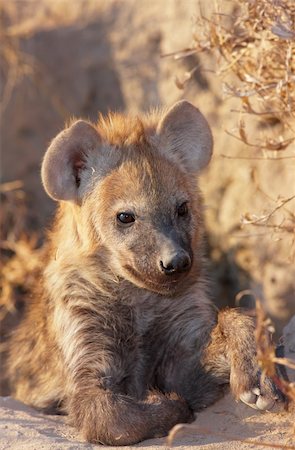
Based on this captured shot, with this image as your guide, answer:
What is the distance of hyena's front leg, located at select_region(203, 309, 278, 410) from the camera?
2758 millimetres

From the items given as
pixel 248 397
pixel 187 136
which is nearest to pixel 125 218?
pixel 187 136

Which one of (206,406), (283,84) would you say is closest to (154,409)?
(206,406)

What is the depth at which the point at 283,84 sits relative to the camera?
10.5 ft

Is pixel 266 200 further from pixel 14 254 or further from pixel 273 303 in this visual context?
pixel 14 254

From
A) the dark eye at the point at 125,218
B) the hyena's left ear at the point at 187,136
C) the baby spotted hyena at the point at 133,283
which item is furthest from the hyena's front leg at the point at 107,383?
the hyena's left ear at the point at 187,136

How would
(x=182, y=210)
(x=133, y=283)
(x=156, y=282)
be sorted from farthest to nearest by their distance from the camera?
1. (x=133, y=283)
2. (x=182, y=210)
3. (x=156, y=282)

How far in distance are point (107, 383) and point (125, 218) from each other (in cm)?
58

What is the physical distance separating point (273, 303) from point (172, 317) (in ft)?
3.35

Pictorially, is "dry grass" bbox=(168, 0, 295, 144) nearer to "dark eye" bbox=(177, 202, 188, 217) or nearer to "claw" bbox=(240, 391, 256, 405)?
"dark eye" bbox=(177, 202, 188, 217)

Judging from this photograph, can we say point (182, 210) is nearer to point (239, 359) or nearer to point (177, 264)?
point (177, 264)

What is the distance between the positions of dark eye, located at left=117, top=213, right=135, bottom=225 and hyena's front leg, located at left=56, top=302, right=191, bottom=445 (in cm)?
38

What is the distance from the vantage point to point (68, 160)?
128 inches

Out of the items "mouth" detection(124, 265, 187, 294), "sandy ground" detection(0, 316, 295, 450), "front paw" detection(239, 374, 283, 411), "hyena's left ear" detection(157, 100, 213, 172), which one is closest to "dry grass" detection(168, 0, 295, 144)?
"hyena's left ear" detection(157, 100, 213, 172)

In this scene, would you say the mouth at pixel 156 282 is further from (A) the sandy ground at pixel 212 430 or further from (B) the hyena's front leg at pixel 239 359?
(A) the sandy ground at pixel 212 430
